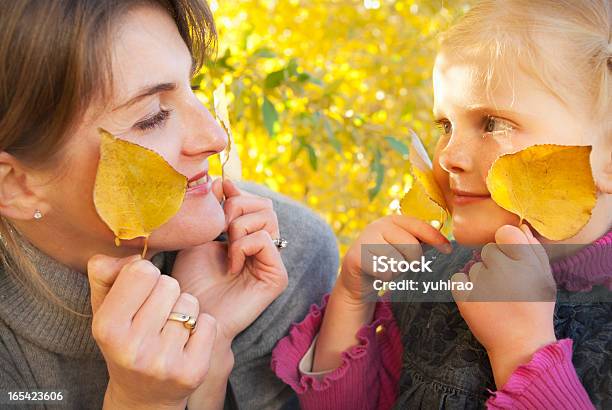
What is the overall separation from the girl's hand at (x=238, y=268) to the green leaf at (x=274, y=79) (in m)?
0.47

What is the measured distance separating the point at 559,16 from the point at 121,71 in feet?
2.06

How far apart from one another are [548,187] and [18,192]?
795mm

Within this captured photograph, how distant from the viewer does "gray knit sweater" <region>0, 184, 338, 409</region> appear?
1.22m

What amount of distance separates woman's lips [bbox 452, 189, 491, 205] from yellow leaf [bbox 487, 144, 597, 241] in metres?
0.08

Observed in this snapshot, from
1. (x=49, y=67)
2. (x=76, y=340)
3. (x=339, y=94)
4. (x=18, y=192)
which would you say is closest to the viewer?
(x=49, y=67)

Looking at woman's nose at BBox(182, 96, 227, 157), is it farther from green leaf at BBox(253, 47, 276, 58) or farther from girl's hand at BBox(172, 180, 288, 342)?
green leaf at BBox(253, 47, 276, 58)

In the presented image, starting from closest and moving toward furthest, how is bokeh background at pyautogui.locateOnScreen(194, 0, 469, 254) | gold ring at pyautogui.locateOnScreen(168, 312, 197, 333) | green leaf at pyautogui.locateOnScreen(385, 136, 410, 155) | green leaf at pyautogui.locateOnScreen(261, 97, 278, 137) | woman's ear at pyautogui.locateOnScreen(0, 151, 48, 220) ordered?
1. gold ring at pyautogui.locateOnScreen(168, 312, 197, 333)
2. woman's ear at pyautogui.locateOnScreen(0, 151, 48, 220)
3. green leaf at pyautogui.locateOnScreen(261, 97, 278, 137)
4. green leaf at pyautogui.locateOnScreen(385, 136, 410, 155)
5. bokeh background at pyautogui.locateOnScreen(194, 0, 469, 254)

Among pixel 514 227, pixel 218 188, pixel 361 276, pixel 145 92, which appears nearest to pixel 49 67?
pixel 145 92

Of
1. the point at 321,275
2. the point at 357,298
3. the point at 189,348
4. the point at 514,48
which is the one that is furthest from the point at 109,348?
the point at 514,48

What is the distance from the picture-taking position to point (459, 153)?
1.01m

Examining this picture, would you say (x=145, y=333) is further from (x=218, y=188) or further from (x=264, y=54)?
(x=264, y=54)

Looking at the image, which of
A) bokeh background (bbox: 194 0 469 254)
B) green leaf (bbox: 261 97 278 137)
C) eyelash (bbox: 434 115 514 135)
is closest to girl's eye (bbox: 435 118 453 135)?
eyelash (bbox: 434 115 514 135)

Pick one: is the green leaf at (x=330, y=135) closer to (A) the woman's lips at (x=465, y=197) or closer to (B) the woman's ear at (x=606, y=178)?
(A) the woman's lips at (x=465, y=197)

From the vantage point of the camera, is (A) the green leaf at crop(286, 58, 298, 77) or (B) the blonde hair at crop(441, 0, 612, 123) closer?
(B) the blonde hair at crop(441, 0, 612, 123)
